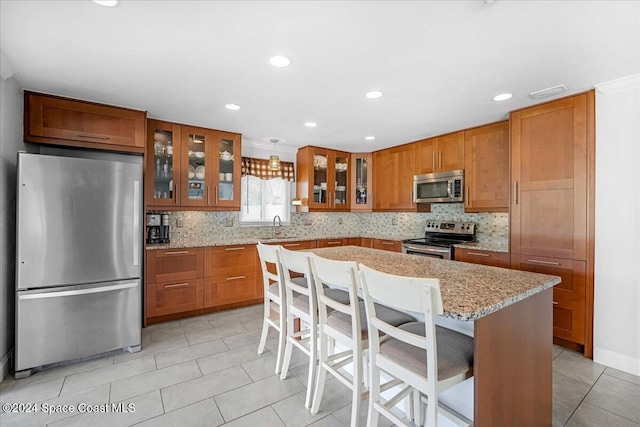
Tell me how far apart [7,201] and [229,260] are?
80.0 inches

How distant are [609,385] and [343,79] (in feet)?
9.97

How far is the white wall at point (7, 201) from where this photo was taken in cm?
224

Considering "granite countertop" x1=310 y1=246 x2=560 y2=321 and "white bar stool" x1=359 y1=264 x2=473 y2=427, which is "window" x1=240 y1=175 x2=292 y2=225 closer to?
"granite countertop" x1=310 y1=246 x2=560 y2=321

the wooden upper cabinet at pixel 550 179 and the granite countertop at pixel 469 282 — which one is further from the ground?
the wooden upper cabinet at pixel 550 179

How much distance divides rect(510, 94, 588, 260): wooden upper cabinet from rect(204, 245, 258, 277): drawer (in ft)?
9.88

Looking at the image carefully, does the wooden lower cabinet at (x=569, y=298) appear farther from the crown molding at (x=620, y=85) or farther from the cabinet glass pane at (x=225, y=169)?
the cabinet glass pane at (x=225, y=169)

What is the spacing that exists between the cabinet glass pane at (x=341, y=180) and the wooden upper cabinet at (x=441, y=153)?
124 centimetres

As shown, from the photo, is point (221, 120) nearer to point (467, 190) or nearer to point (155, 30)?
point (155, 30)

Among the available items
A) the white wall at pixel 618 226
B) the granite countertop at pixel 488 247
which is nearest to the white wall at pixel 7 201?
the granite countertop at pixel 488 247

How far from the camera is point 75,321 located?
2.44 meters

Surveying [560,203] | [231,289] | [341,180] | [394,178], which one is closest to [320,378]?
[231,289]

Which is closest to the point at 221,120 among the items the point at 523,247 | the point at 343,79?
the point at 343,79

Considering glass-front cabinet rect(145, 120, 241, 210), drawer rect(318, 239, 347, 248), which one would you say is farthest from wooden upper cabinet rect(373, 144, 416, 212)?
glass-front cabinet rect(145, 120, 241, 210)

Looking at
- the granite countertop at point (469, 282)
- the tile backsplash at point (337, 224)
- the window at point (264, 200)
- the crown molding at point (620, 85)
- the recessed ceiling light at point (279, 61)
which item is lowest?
the granite countertop at point (469, 282)
